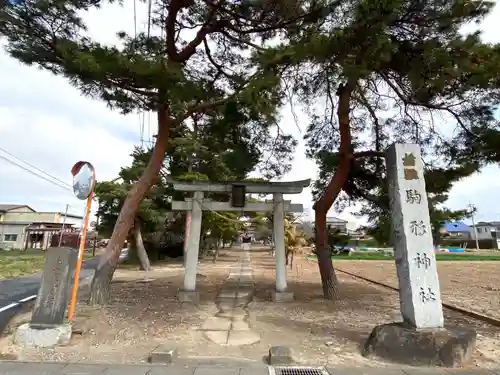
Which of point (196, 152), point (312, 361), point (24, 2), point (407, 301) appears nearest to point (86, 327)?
point (312, 361)

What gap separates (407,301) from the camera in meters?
5.15

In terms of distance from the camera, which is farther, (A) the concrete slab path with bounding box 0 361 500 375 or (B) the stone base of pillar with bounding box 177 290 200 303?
(B) the stone base of pillar with bounding box 177 290 200 303

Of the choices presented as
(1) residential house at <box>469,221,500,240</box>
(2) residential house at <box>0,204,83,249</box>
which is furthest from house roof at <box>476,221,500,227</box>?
(2) residential house at <box>0,204,83,249</box>

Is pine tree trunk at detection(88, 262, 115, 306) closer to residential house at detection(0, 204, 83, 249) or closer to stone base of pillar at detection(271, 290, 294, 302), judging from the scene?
stone base of pillar at detection(271, 290, 294, 302)

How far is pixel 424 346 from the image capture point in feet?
15.1

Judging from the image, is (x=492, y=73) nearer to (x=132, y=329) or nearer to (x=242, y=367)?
(x=242, y=367)

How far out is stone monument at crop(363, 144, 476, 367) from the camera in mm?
4598

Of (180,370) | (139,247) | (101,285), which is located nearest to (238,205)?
(101,285)

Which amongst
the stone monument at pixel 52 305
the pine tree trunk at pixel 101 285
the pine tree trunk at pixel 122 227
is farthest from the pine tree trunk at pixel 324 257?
the stone monument at pixel 52 305

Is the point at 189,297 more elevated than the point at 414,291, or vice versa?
the point at 414,291

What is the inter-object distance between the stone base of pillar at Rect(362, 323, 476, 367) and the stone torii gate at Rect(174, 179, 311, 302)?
14.7ft

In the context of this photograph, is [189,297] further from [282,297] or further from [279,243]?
[279,243]

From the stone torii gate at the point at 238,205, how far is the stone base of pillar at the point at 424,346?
448cm

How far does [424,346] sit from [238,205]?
5638 millimetres
